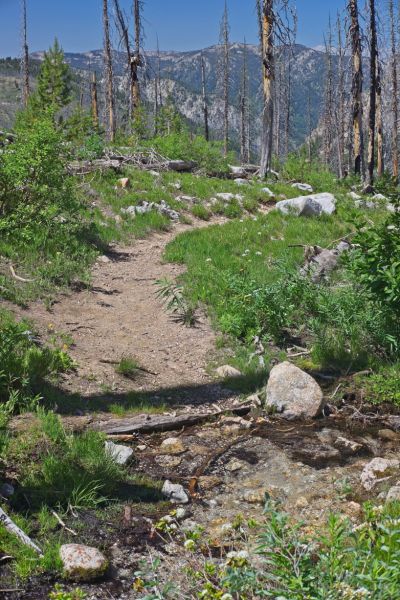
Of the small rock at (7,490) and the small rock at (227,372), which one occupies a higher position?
the small rock at (227,372)

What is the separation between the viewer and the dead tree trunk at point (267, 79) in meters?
19.3

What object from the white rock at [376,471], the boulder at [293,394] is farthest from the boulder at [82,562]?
the boulder at [293,394]

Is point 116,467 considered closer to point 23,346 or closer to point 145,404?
point 145,404

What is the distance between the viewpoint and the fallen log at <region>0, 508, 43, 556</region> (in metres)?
3.67

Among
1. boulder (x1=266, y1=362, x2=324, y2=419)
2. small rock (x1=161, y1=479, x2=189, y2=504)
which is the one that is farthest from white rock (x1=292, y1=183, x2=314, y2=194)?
small rock (x1=161, y1=479, x2=189, y2=504)

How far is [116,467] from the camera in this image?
16.1ft

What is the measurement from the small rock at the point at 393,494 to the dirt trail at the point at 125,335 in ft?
9.62

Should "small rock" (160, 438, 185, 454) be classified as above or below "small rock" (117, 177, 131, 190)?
below

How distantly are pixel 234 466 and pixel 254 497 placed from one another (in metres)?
0.68

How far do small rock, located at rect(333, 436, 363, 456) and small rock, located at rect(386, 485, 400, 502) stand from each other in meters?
1.14

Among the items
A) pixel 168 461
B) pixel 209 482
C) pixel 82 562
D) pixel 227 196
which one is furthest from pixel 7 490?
pixel 227 196

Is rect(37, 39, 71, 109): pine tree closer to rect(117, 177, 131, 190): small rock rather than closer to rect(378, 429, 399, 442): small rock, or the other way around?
rect(117, 177, 131, 190): small rock

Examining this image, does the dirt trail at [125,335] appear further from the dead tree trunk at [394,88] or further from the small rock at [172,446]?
the dead tree trunk at [394,88]

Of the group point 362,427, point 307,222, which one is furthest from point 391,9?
point 362,427
